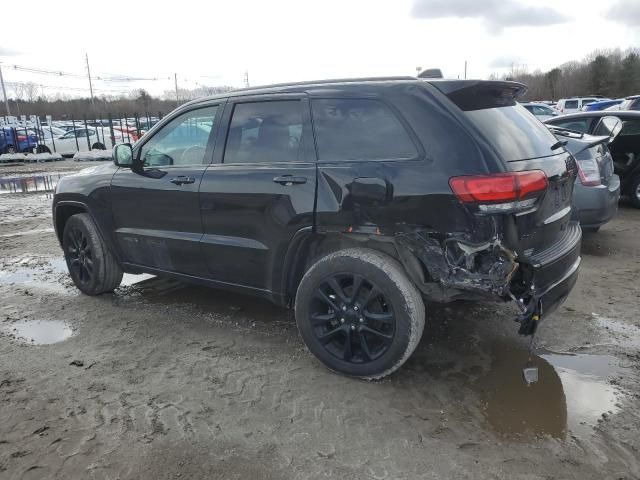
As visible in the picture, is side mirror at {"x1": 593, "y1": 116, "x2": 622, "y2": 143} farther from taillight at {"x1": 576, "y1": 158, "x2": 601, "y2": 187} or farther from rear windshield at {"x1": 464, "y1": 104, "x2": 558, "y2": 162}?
rear windshield at {"x1": 464, "y1": 104, "x2": 558, "y2": 162}

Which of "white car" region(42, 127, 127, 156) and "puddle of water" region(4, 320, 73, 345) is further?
"white car" region(42, 127, 127, 156)

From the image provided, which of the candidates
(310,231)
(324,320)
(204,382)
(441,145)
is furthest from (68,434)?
(441,145)

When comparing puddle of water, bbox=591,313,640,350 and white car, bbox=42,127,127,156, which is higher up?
white car, bbox=42,127,127,156

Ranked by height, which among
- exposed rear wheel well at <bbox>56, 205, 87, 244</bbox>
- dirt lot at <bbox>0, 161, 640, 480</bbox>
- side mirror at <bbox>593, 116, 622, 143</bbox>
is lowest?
dirt lot at <bbox>0, 161, 640, 480</bbox>

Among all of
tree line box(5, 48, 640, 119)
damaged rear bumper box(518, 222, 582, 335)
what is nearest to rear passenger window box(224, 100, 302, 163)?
damaged rear bumper box(518, 222, 582, 335)

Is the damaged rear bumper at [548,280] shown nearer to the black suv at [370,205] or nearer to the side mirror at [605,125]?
the black suv at [370,205]

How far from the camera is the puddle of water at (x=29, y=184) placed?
1328 cm

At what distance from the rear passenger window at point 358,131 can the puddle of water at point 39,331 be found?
2632 millimetres

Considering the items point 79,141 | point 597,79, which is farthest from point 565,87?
point 79,141

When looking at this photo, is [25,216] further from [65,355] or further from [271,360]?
[271,360]

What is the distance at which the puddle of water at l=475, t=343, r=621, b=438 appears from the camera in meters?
2.77

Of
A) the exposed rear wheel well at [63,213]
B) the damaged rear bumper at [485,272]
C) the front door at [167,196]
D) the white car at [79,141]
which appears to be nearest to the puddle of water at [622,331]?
the damaged rear bumper at [485,272]

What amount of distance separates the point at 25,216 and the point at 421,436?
9.26 metres

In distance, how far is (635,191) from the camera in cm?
811
